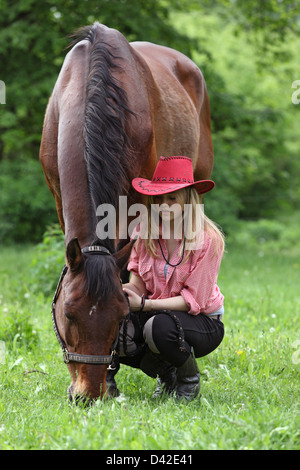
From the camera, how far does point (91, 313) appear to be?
9.34ft

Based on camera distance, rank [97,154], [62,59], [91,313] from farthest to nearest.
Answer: [62,59], [97,154], [91,313]

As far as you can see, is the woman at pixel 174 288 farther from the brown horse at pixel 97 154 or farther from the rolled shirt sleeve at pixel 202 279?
the brown horse at pixel 97 154

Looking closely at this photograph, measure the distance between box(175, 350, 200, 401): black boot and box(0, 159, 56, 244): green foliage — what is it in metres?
7.80

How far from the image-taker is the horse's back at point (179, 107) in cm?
460

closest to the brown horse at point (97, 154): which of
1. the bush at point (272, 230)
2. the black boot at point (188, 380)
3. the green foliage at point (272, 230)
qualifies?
the black boot at point (188, 380)

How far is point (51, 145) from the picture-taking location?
401 cm

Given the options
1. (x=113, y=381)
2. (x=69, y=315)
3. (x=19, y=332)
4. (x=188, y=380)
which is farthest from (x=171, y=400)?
(x=19, y=332)

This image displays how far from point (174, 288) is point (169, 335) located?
0.31 meters

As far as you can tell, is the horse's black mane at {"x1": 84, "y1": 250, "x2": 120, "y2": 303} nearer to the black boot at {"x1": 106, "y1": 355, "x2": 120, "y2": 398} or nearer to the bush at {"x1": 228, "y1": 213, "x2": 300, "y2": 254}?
the black boot at {"x1": 106, "y1": 355, "x2": 120, "y2": 398}

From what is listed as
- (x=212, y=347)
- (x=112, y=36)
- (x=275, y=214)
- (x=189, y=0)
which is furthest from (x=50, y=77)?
(x=275, y=214)

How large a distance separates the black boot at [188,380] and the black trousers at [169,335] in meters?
0.05

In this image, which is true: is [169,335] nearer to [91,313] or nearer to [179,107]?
[91,313]

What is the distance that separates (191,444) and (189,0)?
12.8 meters

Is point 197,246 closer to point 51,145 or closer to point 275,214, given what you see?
point 51,145
